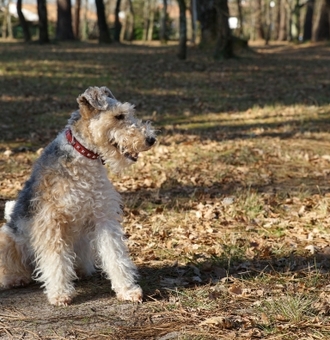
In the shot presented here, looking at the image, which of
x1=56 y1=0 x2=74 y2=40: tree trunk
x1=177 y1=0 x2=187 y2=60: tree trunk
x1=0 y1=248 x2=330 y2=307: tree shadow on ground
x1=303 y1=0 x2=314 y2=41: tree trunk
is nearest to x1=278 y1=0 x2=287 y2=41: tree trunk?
x1=303 y1=0 x2=314 y2=41: tree trunk

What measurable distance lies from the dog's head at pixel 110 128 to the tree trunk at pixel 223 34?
19.3m

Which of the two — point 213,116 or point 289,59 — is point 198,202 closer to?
point 213,116

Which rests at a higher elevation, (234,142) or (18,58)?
(18,58)

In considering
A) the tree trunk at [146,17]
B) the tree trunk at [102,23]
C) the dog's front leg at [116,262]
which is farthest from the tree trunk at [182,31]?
the tree trunk at [146,17]

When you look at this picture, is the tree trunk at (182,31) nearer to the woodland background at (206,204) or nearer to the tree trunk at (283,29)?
the woodland background at (206,204)

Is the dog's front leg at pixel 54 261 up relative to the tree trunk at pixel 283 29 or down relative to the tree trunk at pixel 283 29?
down

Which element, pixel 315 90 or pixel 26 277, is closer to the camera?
pixel 26 277

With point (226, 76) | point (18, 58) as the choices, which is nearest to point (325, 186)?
point (226, 76)

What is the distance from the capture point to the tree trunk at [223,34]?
22.9 metres

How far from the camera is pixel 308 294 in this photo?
182 inches

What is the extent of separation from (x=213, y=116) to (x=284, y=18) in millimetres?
35862

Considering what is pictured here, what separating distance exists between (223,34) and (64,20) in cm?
1590

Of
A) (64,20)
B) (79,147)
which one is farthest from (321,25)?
(79,147)

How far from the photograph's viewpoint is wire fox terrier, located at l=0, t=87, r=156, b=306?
14.4 feet
